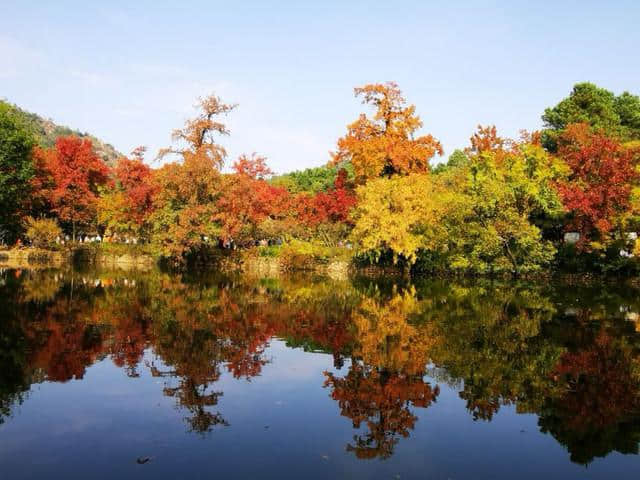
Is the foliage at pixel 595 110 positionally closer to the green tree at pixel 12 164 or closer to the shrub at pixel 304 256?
the shrub at pixel 304 256

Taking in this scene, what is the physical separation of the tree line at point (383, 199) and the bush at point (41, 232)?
0.42 ft

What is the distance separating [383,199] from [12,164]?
3260 centimetres

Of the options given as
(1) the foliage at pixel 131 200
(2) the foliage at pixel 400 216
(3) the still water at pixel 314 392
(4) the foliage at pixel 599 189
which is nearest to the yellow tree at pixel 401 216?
(2) the foliage at pixel 400 216

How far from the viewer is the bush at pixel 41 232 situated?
157ft

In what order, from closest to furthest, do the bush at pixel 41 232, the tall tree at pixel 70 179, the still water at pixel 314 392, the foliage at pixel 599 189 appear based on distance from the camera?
the still water at pixel 314 392 < the foliage at pixel 599 189 < the bush at pixel 41 232 < the tall tree at pixel 70 179

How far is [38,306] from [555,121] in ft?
205

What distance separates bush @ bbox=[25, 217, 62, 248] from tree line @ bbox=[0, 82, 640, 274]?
0.42ft

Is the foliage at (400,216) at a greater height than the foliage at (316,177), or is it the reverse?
the foliage at (316,177)

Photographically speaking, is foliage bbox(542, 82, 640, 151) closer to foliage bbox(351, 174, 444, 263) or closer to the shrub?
foliage bbox(351, 174, 444, 263)

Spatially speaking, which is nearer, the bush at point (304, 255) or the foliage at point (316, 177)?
the bush at point (304, 255)

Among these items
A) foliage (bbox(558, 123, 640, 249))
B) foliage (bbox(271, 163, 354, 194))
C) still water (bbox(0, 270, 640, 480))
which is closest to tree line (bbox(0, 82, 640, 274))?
foliage (bbox(558, 123, 640, 249))

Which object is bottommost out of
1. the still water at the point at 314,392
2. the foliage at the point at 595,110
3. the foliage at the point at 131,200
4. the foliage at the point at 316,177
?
the still water at the point at 314,392

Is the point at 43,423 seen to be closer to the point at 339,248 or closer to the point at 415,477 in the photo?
the point at 415,477

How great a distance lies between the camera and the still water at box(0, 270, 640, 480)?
711 cm
